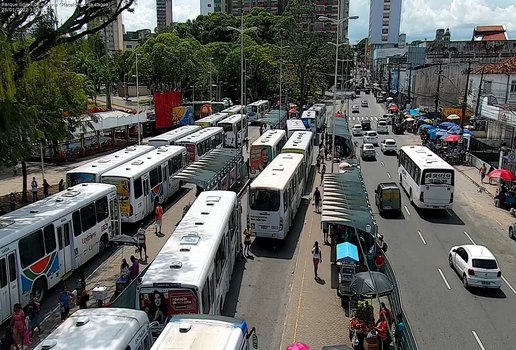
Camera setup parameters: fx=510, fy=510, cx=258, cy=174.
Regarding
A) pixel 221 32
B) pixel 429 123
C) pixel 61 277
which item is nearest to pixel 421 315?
pixel 61 277

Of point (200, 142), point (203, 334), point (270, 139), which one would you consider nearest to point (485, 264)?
point (203, 334)

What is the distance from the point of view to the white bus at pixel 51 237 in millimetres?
14898

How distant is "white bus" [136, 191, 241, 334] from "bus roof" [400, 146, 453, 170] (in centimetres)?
1306

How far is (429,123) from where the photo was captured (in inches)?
2323

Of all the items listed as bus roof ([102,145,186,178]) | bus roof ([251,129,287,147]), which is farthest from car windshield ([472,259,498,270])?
bus roof ([251,129,287,147])

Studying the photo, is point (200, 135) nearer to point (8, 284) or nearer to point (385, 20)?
point (8, 284)

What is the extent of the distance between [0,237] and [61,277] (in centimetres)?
348

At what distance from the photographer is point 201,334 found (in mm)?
9781

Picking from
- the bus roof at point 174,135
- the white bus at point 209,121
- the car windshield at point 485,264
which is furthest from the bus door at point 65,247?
the white bus at point 209,121

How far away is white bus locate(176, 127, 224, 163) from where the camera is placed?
1345 inches

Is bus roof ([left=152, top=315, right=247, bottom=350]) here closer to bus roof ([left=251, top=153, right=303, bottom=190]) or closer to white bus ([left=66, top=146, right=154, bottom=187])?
bus roof ([left=251, top=153, right=303, bottom=190])

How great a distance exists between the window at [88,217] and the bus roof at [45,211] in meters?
0.27

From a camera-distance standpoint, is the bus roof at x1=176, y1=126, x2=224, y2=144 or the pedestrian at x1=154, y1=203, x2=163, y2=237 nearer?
the pedestrian at x1=154, y1=203, x2=163, y2=237

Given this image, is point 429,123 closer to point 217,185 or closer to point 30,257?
point 217,185
